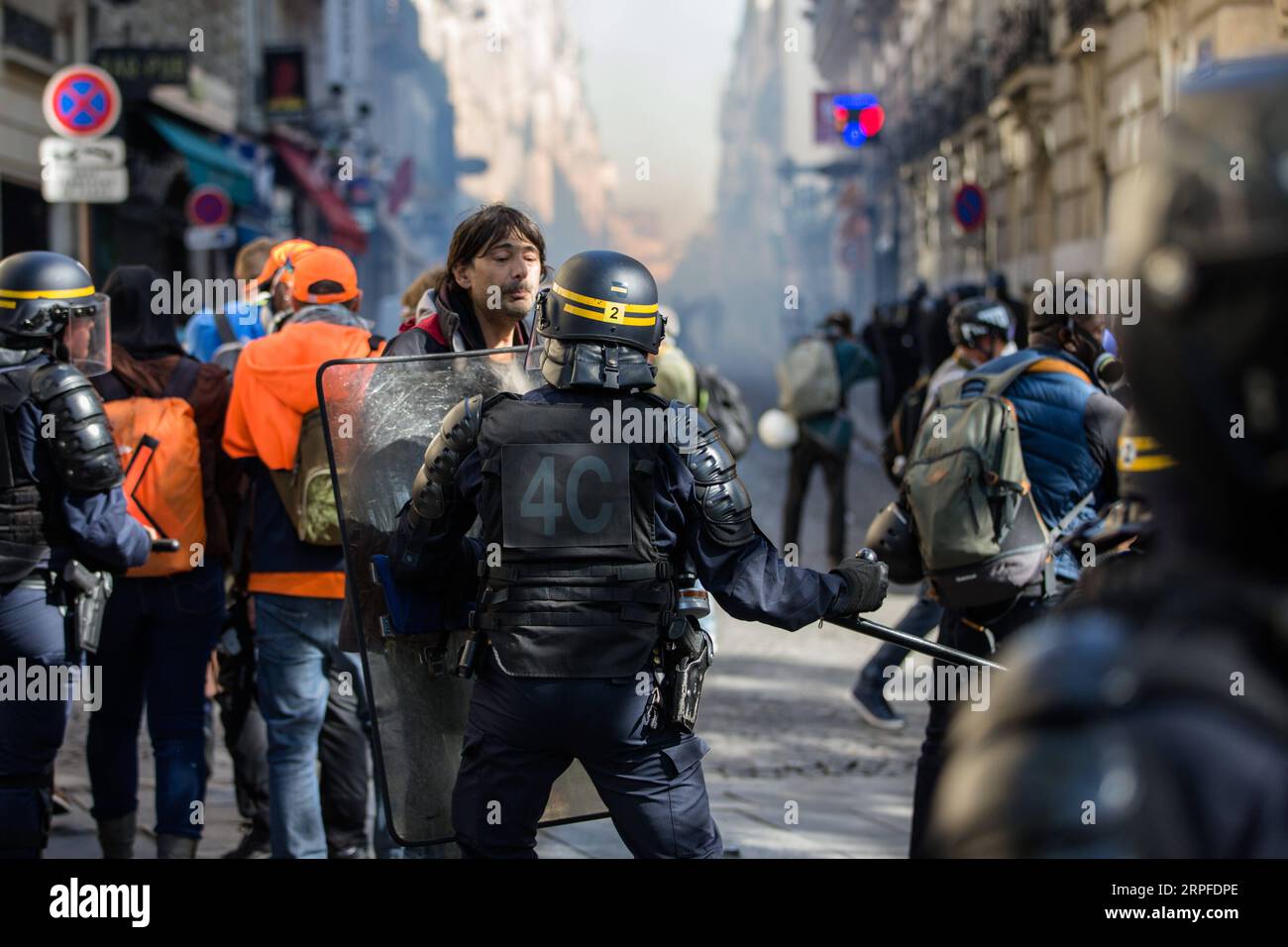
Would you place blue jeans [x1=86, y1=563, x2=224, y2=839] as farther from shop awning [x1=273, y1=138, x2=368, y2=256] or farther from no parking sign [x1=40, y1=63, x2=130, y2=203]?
shop awning [x1=273, y1=138, x2=368, y2=256]

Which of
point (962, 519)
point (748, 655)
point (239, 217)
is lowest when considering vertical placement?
point (748, 655)

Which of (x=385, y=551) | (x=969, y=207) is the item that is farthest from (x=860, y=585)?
(x=969, y=207)

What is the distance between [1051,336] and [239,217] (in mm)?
19695

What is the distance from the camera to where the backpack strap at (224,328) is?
679cm

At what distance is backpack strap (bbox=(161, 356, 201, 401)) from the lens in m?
4.75

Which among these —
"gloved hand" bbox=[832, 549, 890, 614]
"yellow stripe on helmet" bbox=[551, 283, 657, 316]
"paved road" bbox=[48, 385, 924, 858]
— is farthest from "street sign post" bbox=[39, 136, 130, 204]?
"gloved hand" bbox=[832, 549, 890, 614]

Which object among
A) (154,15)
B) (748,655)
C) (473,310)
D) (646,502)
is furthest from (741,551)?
(154,15)

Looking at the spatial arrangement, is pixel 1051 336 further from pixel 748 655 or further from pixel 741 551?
pixel 748 655

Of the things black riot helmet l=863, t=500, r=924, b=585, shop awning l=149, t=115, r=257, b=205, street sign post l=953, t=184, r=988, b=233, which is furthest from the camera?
shop awning l=149, t=115, r=257, b=205

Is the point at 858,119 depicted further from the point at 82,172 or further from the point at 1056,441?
the point at 1056,441

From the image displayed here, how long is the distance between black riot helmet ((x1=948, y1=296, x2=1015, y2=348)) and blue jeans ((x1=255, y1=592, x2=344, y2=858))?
2.51 m

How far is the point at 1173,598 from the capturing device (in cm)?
123

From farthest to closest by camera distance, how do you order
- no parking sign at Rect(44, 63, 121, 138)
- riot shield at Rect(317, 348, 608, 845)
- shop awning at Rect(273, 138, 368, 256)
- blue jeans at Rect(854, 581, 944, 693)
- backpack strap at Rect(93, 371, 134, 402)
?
1. shop awning at Rect(273, 138, 368, 256)
2. no parking sign at Rect(44, 63, 121, 138)
3. blue jeans at Rect(854, 581, 944, 693)
4. backpack strap at Rect(93, 371, 134, 402)
5. riot shield at Rect(317, 348, 608, 845)

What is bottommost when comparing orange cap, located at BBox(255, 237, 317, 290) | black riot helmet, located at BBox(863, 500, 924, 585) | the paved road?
the paved road
